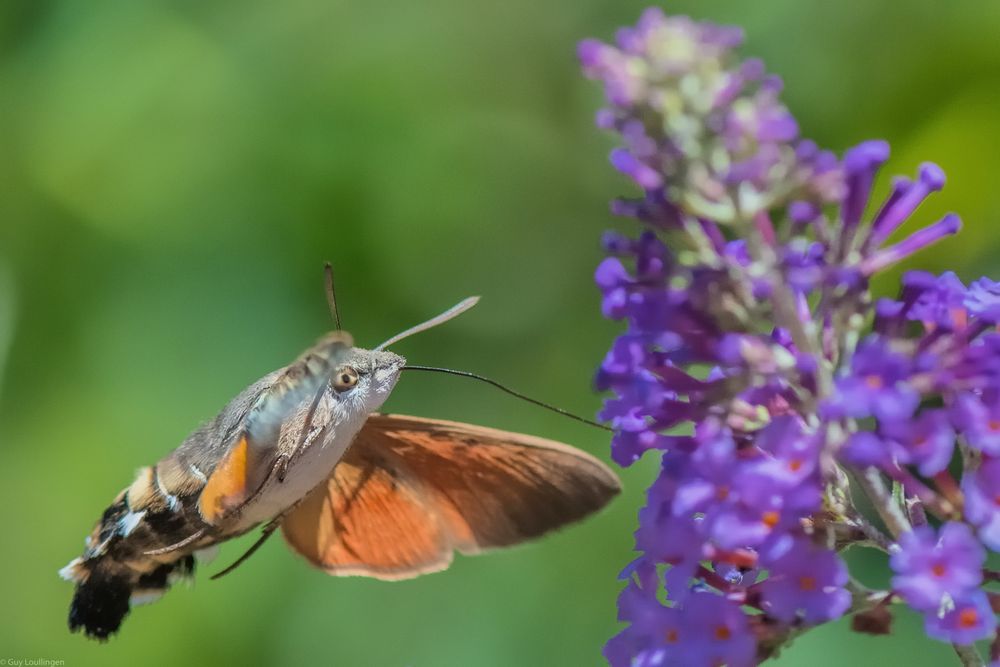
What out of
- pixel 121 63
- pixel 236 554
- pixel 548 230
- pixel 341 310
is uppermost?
pixel 121 63

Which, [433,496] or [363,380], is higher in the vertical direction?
[363,380]

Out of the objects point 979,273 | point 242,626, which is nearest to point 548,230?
point 979,273

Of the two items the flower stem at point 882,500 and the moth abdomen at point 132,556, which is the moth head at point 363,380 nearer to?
the moth abdomen at point 132,556

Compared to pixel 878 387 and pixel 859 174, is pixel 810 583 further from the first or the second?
pixel 859 174

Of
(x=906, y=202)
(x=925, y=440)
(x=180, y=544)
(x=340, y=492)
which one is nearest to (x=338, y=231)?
(x=340, y=492)

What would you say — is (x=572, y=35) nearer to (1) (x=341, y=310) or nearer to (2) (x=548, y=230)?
(2) (x=548, y=230)

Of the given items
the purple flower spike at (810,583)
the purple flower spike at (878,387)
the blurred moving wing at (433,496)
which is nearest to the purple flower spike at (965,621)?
the purple flower spike at (810,583)
